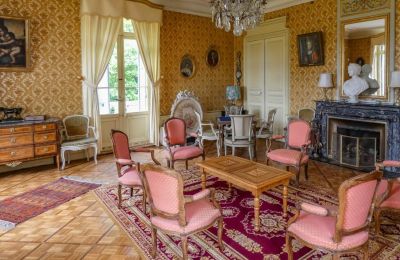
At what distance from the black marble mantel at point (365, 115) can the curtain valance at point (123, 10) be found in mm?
3991

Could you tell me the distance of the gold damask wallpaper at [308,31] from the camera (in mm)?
6645

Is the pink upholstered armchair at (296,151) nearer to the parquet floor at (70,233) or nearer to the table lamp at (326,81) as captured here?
the parquet floor at (70,233)

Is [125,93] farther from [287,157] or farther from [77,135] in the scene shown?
[287,157]

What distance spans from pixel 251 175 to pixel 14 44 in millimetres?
4667

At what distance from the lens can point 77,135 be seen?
248 inches

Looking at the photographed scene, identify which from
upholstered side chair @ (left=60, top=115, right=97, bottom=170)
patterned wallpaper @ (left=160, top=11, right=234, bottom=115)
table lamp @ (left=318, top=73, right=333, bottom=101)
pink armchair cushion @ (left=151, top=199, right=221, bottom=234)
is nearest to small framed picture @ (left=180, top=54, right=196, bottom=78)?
patterned wallpaper @ (left=160, top=11, right=234, bottom=115)

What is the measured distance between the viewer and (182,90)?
8.11 meters

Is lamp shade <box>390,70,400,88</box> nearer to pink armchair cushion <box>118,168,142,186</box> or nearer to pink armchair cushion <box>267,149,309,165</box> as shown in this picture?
pink armchair cushion <box>267,149,309,165</box>

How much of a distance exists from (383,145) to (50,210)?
5.21m

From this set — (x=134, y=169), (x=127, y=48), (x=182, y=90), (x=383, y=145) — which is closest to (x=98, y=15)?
(x=127, y=48)

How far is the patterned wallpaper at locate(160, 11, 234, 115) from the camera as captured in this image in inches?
305

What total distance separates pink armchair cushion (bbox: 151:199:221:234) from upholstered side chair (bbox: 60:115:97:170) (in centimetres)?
362

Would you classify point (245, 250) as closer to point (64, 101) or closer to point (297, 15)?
point (64, 101)

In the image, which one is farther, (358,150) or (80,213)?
(358,150)
